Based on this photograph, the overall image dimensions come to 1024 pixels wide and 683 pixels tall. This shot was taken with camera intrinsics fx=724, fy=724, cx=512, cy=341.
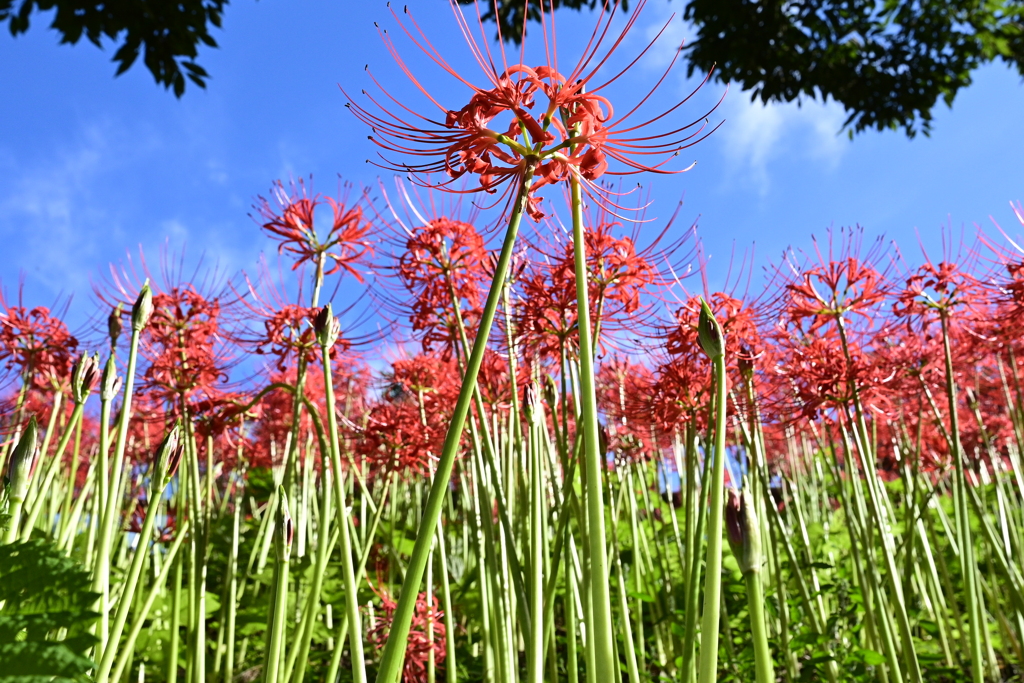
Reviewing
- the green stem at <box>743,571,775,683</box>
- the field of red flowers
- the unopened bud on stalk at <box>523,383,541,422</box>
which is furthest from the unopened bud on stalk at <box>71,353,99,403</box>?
the green stem at <box>743,571,775,683</box>

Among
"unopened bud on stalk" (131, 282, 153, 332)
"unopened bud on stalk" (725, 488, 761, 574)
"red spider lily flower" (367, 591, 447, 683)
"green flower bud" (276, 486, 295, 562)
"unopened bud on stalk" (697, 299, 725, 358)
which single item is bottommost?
"red spider lily flower" (367, 591, 447, 683)

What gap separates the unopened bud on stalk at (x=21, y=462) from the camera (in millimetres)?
1476

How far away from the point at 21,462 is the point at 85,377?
A: 1.85 feet

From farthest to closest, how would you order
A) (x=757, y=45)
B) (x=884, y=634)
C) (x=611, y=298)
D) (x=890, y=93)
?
(x=890, y=93) → (x=757, y=45) → (x=611, y=298) → (x=884, y=634)

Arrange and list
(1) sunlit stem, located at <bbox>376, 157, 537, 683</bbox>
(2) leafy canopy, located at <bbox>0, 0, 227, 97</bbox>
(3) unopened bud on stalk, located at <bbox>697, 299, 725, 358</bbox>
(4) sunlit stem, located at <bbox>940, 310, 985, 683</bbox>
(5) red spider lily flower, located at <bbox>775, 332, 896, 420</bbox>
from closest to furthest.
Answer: (1) sunlit stem, located at <bbox>376, 157, 537, 683</bbox> < (3) unopened bud on stalk, located at <bbox>697, 299, 725, 358</bbox> < (4) sunlit stem, located at <bbox>940, 310, 985, 683</bbox> < (5) red spider lily flower, located at <bbox>775, 332, 896, 420</bbox> < (2) leafy canopy, located at <bbox>0, 0, 227, 97</bbox>

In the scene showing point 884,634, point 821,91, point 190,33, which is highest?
point 821,91

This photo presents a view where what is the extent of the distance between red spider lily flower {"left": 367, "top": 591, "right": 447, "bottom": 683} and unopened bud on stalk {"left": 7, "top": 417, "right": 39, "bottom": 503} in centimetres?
147

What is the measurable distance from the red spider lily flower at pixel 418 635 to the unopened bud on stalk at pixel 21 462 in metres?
1.47

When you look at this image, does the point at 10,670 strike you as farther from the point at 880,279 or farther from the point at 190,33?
the point at 190,33

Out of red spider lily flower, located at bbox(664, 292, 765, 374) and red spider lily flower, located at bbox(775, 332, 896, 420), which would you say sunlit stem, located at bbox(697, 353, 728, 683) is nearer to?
red spider lily flower, located at bbox(664, 292, 765, 374)

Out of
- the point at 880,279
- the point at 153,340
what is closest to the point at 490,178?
the point at 880,279

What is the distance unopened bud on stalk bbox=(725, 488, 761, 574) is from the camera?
1.13 m

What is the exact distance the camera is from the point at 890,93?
855 centimetres

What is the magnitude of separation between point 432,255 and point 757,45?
6.96m
